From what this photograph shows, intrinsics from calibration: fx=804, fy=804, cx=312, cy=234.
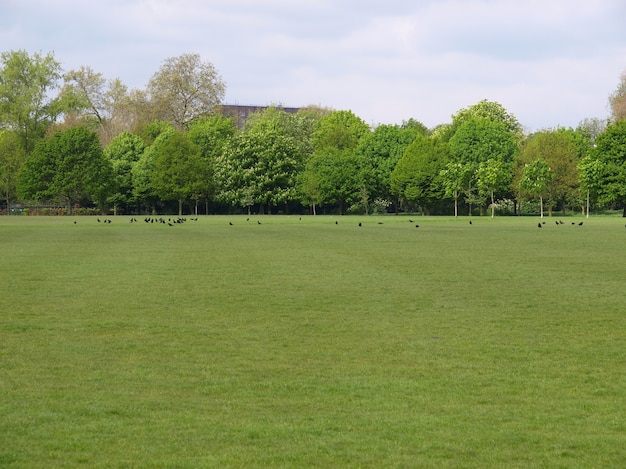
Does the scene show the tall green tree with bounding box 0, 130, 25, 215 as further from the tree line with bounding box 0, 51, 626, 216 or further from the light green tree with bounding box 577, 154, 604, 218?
the light green tree with bounding box 577, 154, 604, 218

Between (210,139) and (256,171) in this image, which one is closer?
(256,171)

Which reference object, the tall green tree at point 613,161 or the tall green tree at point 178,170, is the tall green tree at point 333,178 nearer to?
the tall green tree at point 178,170

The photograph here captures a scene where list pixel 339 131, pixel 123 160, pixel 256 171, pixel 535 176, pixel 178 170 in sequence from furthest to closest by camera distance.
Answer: pixel 339 131
pixel 123 160
pixel 256 171
pixel 178 170
pixel 535 176

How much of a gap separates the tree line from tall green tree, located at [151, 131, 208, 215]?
166 millimetres

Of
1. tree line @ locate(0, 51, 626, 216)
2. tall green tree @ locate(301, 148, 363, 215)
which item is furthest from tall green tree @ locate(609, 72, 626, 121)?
tall green tree @ locate(301, 148, 363, 215)

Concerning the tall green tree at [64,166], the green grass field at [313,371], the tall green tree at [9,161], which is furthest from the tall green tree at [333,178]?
the green grass field at [313,371]

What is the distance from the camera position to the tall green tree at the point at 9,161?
11825cm

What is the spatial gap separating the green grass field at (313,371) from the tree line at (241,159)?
290 ft

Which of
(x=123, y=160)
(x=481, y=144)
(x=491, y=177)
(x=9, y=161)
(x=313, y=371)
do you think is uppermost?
(x=481, y=144)

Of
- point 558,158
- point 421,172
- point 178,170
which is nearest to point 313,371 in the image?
point 421,172

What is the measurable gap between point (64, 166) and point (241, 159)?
24.7 meters

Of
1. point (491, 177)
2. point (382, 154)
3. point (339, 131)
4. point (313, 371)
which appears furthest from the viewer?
point (339, 131)

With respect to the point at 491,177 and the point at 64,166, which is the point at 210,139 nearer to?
the point at 64,166

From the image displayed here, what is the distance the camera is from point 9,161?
11819cm
